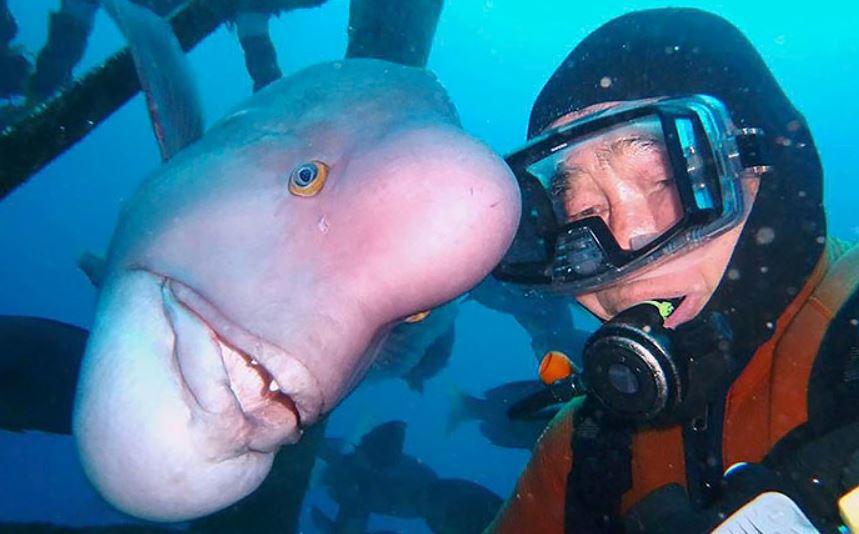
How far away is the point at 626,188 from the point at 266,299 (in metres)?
1.82

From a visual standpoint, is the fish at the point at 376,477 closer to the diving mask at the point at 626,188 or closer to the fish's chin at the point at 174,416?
the diving mask at the point at 626,188

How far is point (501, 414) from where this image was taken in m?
9.84

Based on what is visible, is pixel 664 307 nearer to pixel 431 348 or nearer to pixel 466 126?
pixel 431 348

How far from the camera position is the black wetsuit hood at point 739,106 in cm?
221

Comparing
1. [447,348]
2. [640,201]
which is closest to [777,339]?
[640,201]

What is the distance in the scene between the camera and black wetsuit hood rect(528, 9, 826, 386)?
2205 millimetres

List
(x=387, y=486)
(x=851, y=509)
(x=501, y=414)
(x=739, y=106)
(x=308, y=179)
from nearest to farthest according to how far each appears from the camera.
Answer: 1. (x=851, y=509)
2. (x=308, y=179)
3. (x=739, y=106)
4. (x=501, y=414)
5. (x=387, y=486)

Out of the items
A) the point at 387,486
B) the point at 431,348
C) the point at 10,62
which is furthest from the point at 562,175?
the point at 10,62

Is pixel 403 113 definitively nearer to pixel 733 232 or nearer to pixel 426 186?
pixel 426 186

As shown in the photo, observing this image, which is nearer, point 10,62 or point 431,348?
point 10,62

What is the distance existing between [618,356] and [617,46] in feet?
4.36

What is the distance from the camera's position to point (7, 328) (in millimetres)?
5508

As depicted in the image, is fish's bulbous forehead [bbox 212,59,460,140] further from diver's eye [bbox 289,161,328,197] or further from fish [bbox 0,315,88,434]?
fish [bbox 0,315,88,434]

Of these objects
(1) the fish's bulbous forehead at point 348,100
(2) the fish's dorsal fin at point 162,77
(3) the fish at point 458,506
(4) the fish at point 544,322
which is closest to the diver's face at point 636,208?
(1) the fish's bulbous forehead at point 348,100
